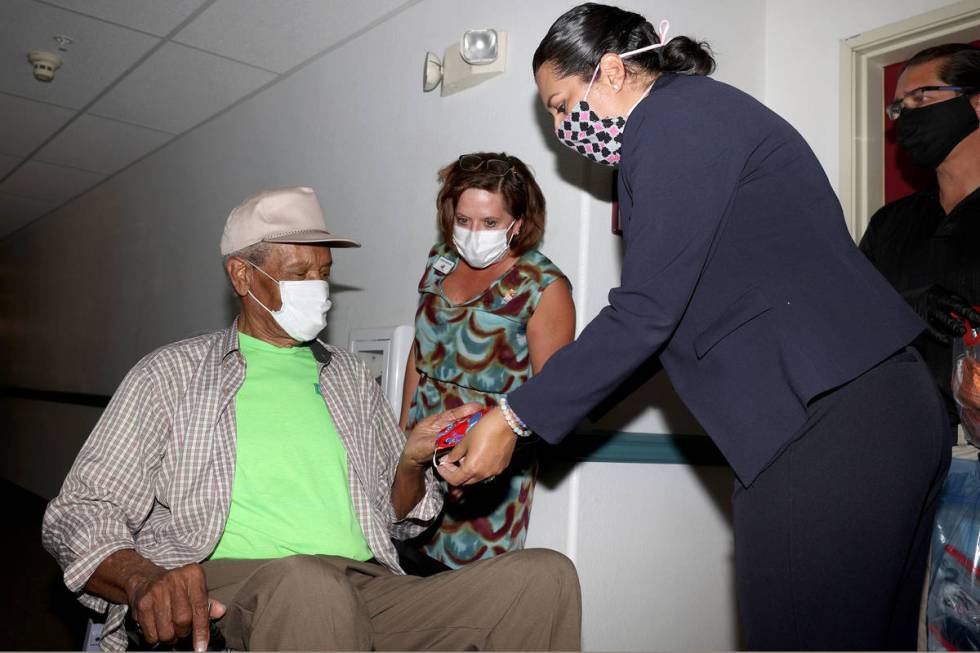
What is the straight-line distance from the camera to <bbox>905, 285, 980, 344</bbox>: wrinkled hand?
1699mm

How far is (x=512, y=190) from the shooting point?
214 cm

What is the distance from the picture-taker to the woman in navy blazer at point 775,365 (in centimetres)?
104

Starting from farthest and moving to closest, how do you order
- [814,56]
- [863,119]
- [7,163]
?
[7,163] → [814,56] → [863,119]

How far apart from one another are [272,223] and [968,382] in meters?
1.56

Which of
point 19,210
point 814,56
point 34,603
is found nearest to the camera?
point 814,56

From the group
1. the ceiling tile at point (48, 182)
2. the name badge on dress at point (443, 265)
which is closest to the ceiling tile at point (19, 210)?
the ceiling tile at point (48, 182)

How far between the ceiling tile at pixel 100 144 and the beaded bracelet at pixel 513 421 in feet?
13.7

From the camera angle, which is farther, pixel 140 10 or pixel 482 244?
pixel 140 10

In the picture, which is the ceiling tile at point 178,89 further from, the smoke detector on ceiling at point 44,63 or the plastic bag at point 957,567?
the plastic bag at point 957,567

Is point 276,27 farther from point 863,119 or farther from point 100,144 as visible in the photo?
point 100,144

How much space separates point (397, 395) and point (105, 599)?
4.76 feet

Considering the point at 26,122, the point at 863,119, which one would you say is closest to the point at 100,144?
the point at 26,122

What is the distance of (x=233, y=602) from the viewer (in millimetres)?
1305

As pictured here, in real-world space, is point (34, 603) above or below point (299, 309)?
below
